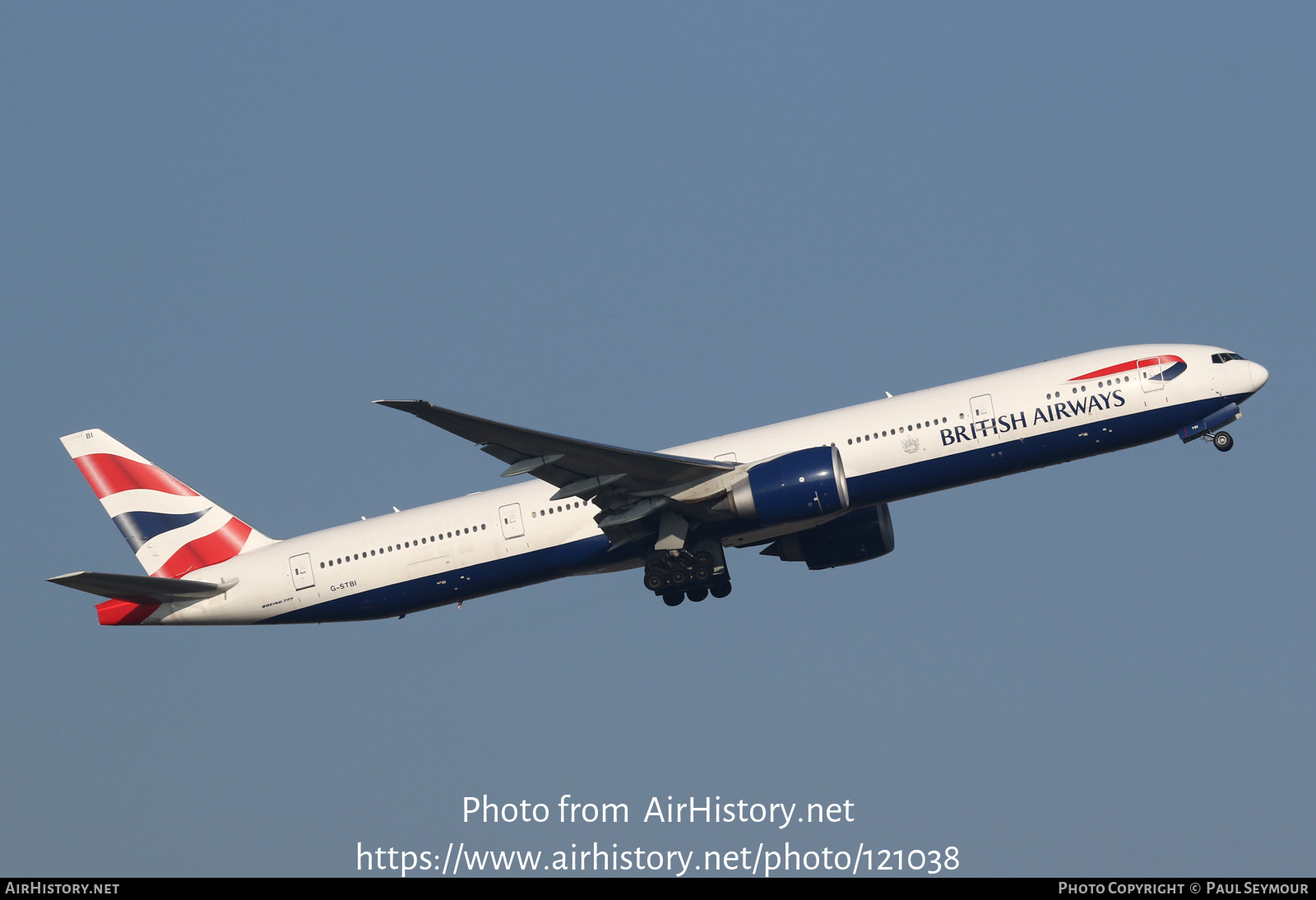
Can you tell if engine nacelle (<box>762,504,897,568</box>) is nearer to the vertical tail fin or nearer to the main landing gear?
the main landing gear

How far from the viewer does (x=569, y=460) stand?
3906cm

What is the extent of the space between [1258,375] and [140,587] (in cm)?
3180

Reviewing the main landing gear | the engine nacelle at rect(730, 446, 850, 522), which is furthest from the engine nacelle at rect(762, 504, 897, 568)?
the engine nacelle at rect(730, 446, 850, 522)

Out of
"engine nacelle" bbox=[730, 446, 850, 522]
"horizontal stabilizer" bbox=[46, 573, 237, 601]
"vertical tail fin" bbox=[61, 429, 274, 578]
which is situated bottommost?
"horizontal stabilizer" bbox=[46, 573, 237, 601]

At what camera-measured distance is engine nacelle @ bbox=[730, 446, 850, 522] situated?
1523 inches

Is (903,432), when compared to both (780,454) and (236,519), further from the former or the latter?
(236,519)

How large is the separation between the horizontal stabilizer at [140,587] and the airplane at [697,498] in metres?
0.07

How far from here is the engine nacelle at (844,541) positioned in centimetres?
4462

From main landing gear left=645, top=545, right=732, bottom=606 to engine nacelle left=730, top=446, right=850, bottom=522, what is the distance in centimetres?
242

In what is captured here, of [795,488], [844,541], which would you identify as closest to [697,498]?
[795,488]

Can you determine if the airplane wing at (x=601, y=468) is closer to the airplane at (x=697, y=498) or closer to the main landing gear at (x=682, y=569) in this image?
the airplane at (x=697, y=498)

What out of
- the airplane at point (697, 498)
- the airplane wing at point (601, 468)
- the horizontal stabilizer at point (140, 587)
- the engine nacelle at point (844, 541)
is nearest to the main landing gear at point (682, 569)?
the airplane at point (697, 498)

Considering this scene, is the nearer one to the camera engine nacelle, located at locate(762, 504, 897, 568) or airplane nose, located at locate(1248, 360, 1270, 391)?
airplane nose, located at locate(1248, 360, 1270, 391)

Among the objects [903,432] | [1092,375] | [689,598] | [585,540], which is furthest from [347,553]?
[1092,375]
